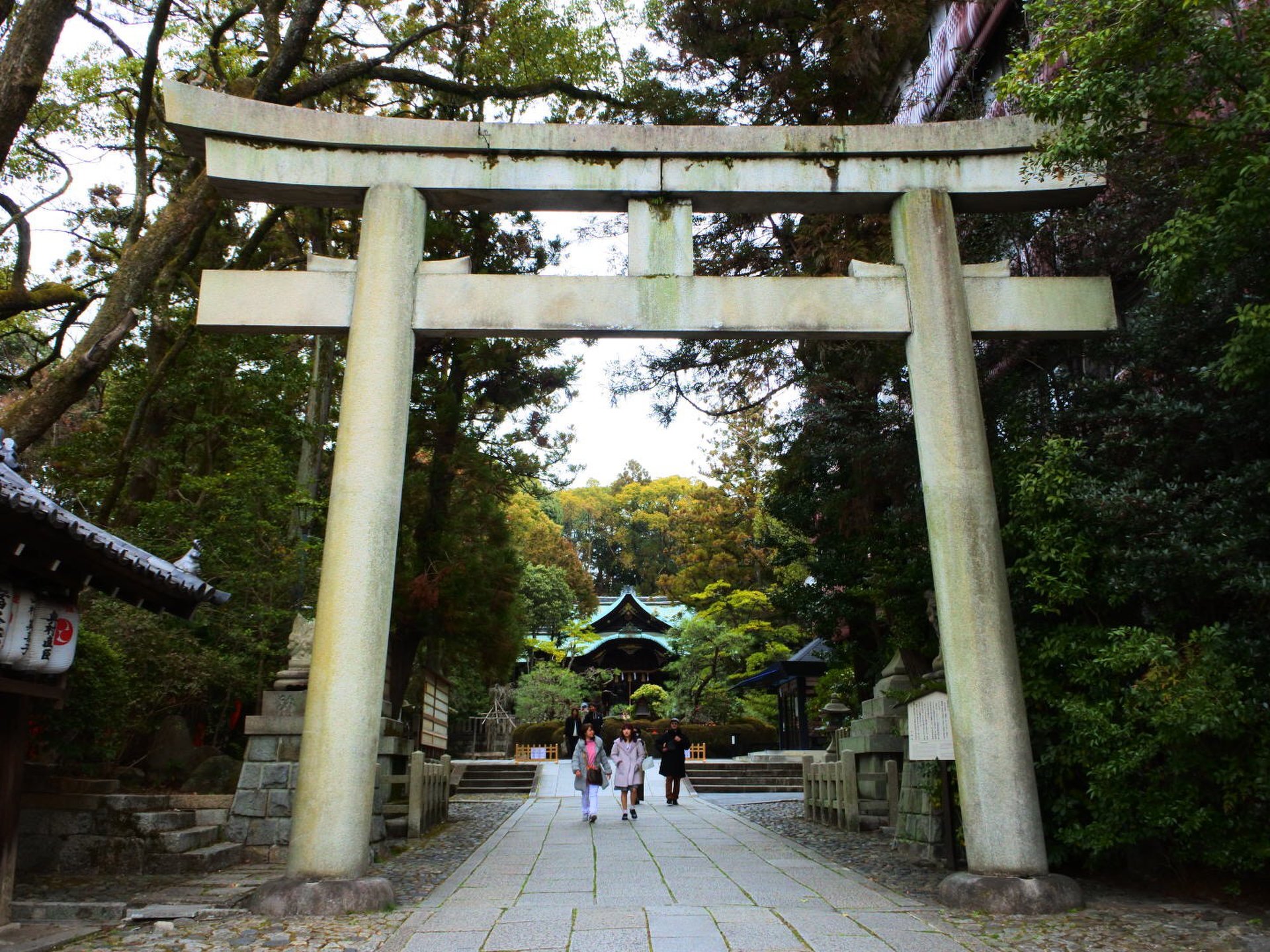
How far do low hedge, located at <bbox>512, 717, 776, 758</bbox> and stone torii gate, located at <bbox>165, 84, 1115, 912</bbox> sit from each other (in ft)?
68.4

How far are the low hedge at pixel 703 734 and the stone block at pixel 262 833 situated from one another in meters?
18.0

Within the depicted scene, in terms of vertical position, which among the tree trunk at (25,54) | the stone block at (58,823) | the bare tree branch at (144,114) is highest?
the bare tree branch at (144,114)

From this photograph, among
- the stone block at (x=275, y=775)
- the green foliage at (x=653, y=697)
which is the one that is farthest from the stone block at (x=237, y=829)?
the green foliage at (x=653, y=697)

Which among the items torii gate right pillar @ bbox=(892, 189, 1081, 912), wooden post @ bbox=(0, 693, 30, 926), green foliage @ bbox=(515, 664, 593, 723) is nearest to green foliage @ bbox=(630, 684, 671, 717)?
green foliage @ bbox=(515, 664, 593, 723)

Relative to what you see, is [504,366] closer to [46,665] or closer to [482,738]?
[46,665]

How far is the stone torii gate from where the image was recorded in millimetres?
6414

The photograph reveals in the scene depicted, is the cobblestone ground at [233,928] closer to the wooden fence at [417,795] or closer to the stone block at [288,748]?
the stone block at [288,748]

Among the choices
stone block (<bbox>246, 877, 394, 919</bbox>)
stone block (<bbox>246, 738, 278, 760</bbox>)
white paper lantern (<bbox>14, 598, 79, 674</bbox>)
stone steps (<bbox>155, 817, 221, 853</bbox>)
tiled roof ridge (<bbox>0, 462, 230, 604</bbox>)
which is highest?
tiled roof ridge (<bbox>0, 462, 230, 604</bbox>)

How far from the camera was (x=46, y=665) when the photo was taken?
6215 millimetres

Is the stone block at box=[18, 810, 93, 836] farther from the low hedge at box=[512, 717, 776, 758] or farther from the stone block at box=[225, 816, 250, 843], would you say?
the low hedge at box=[512, 717, 776, 758]

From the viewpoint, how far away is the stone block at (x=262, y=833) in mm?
8875

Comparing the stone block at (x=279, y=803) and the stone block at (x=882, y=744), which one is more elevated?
the stone block at (x=882, y=744)

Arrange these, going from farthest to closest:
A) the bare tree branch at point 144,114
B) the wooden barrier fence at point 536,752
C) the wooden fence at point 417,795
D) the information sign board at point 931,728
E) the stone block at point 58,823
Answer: the wooden barrier fence at point 536,752, the wooden fence at point 417,795, the bare tree branch at point 144,114, the stone block at point 58,823, the information sign board at point 931,728

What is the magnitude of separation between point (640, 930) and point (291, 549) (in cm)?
886
